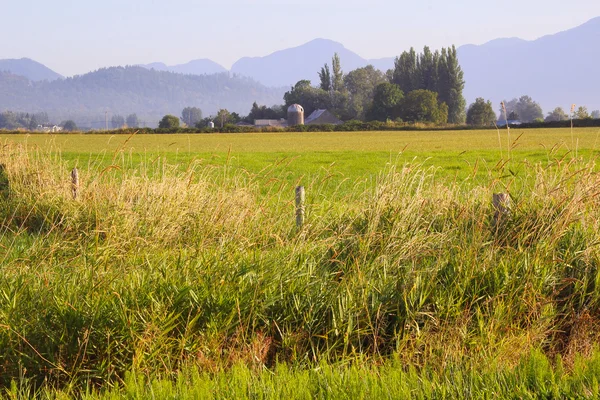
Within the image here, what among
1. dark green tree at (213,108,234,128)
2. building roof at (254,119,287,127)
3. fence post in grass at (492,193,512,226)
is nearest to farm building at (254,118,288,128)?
building roof at (254,119,287,127)

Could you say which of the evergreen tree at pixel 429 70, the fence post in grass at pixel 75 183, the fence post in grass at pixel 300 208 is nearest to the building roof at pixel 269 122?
the evergreen tree at pixel 429 70

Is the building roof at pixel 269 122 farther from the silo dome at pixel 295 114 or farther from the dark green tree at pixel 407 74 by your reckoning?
the dark green tree at pixel 407 74

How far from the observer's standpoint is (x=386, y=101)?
11775 centimetres

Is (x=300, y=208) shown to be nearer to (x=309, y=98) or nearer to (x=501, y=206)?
(x=501, y=206)

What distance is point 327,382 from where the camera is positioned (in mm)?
4859

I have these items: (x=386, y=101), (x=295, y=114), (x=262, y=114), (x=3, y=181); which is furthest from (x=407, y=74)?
(x=3, y=181)

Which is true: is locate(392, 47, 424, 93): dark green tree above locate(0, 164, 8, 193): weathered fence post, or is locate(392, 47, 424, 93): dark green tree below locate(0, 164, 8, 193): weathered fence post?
above

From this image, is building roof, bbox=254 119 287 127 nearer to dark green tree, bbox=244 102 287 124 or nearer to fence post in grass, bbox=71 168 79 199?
dark green tree, bbox=244 102 287 124

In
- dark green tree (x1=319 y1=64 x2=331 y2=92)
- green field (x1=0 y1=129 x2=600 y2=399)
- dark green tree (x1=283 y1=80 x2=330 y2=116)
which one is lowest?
green field (x1=0 y1=129 x2=600 y2=399)

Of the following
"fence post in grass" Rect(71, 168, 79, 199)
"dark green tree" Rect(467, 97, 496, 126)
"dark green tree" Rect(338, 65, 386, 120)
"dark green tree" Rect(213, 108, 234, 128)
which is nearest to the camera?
"fence post in grass" Rect(71, 168, 79, 199)

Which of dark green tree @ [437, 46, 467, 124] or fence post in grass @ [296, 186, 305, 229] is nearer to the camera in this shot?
fence post in grass @ [296, 186, 305, 229]

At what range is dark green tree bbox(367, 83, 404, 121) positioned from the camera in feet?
385

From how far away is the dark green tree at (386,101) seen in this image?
117m

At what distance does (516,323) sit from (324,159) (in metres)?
27.1
